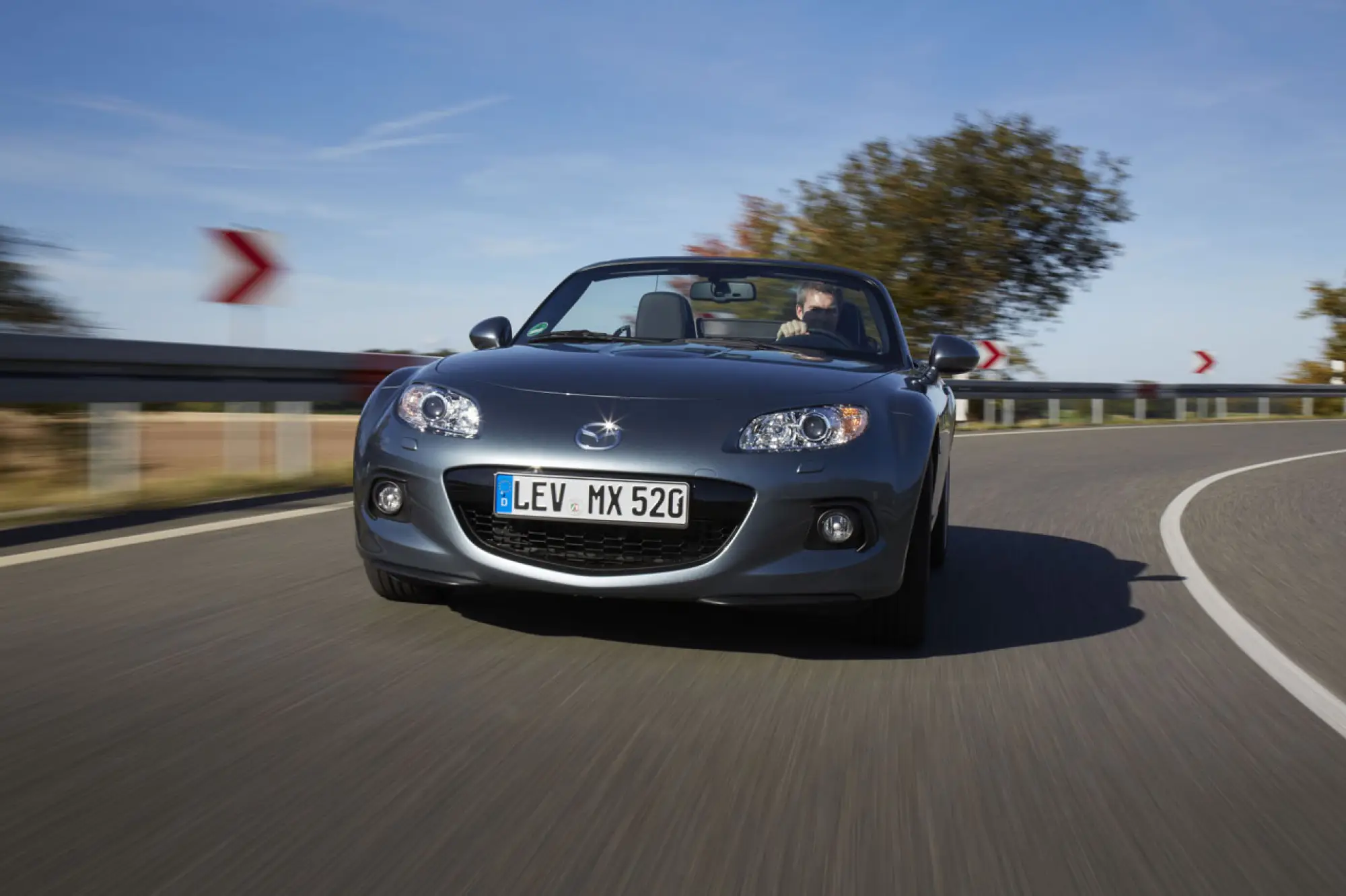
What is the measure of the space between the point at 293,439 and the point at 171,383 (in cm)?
165

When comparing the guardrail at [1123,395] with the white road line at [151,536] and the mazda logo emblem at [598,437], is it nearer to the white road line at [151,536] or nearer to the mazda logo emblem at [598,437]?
the white road line at [151,536]

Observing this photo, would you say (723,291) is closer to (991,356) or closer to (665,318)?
(665,318)

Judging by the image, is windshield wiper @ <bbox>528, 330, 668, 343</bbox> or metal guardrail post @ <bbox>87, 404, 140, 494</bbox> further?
metal guardrail post @ <bbox>87, 404, 140, 494</bbox>

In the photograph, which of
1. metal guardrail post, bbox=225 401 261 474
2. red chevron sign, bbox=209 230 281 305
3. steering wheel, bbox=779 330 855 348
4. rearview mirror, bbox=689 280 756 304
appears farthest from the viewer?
red chevron sign, bbox=209 230 281 305

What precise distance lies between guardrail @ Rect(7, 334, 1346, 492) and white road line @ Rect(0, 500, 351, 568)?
1033 mm

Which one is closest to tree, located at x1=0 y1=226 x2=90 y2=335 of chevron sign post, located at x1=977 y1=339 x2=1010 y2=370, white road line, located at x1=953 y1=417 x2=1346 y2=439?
white road line, located at x1=953 y1=417 x2=1346 y2=439

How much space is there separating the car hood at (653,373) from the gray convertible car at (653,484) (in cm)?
1

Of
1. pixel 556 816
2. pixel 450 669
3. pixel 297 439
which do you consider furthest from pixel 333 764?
pixel 297 439

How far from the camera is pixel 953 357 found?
6.01m

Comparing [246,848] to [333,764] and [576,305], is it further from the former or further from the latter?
[576,305]

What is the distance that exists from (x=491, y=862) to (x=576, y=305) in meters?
3.79

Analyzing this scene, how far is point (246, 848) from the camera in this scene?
268 cm

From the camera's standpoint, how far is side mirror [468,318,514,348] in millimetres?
5906

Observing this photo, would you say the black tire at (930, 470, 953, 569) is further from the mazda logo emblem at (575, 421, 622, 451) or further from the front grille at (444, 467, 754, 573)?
the mazda logo emblem at (575, 421, 622, 451)
